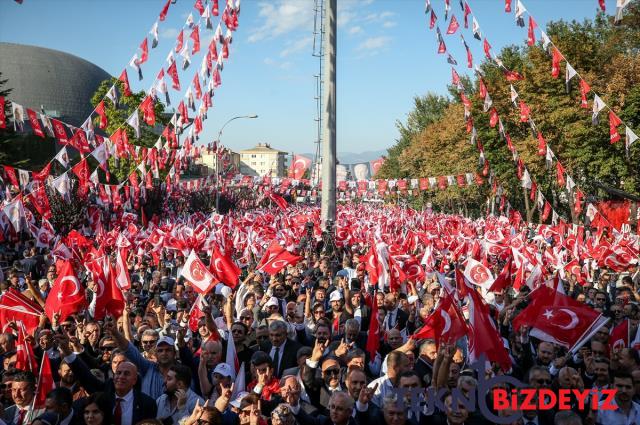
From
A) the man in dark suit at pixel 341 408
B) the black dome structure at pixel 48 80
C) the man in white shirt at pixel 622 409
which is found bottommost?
the man in white shirt at pixel 622 409

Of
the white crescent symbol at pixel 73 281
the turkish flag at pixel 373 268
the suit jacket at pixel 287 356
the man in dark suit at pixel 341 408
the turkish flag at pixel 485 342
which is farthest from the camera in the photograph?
the turkish flag at pixel 373 268

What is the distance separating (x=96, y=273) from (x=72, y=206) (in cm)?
1930

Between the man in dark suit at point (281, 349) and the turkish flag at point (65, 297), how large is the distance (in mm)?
2744

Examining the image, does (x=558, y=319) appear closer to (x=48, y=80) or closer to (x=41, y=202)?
(x=41, y=202)

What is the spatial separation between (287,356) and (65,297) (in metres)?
3.18

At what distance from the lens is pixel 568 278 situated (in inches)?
581

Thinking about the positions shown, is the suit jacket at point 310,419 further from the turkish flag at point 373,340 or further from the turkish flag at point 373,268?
the turkish flag at point 373,268

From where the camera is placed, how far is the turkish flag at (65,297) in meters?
8.13

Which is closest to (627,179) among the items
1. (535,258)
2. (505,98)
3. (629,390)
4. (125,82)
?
(505,98)

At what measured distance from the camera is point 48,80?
315ft

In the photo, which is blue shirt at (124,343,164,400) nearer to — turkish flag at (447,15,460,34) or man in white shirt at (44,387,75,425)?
man in white shirt at (44,387,75,425)

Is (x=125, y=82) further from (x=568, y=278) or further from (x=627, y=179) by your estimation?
(x=627, y=179)

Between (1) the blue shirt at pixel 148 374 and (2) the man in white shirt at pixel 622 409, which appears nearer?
(2) the man in white shirt at pixel 622 409

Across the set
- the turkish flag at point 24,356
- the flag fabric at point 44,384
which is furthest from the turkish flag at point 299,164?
the flag fabric at point 44,384
